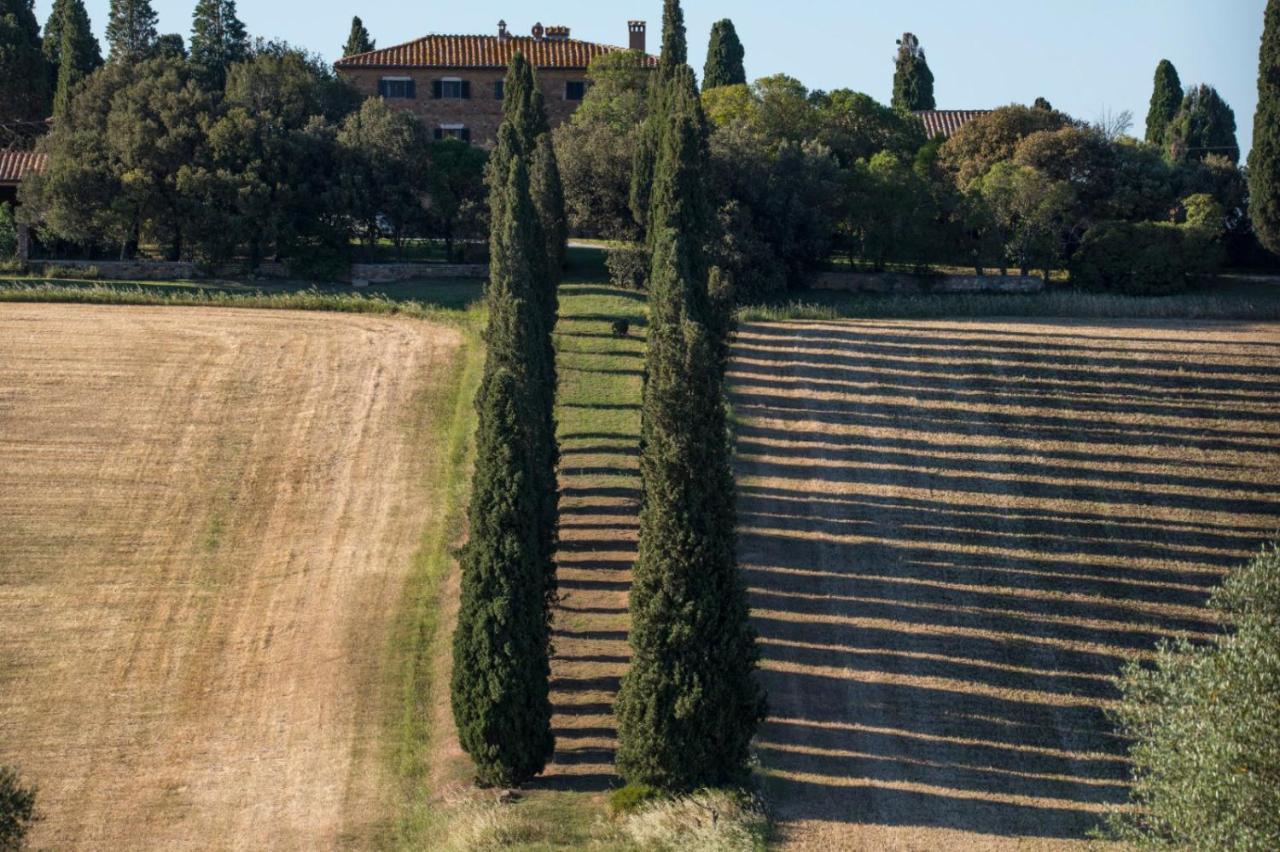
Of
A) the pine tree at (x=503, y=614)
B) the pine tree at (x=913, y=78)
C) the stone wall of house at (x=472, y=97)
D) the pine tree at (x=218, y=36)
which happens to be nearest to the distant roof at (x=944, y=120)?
the pine tree at (x=913, y=78)

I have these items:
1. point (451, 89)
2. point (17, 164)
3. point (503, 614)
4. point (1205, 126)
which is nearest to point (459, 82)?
point (451, 89)

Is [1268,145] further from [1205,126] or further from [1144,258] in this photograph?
[1205,126]

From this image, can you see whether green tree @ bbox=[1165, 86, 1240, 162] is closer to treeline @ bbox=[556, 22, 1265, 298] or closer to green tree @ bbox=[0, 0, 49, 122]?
treeline @ bbox=[556, 22, 1265, 298]

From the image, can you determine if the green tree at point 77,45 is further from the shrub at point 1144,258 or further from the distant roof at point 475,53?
the shrub at point 1144,258

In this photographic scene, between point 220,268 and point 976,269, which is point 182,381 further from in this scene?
point 976,269

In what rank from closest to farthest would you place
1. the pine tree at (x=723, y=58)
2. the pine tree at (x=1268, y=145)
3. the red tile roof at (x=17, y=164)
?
1. the pine tree at (x=1268, y=145)
2. the red tile roof at (x=17, y=164)
3. the pine tree at (x=723, y=58)
